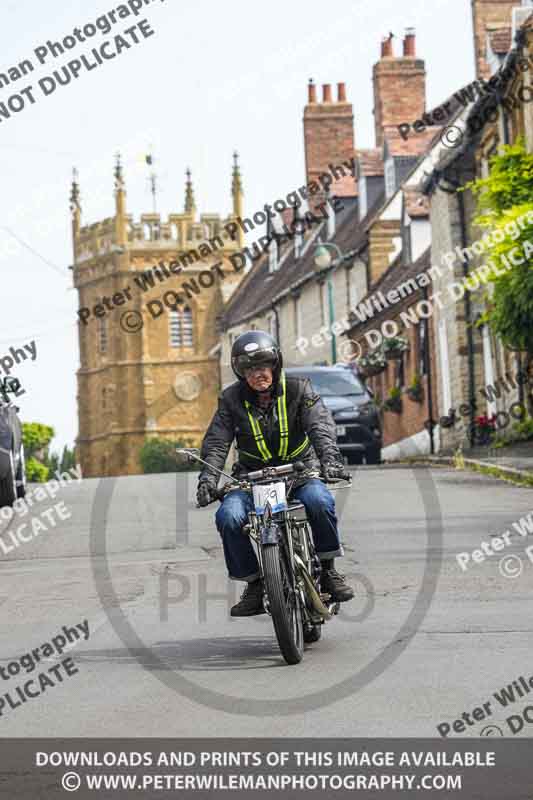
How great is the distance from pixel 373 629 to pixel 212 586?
2899mm

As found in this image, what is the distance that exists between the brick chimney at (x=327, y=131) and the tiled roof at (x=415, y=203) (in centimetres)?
1694

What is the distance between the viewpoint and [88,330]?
410 ft

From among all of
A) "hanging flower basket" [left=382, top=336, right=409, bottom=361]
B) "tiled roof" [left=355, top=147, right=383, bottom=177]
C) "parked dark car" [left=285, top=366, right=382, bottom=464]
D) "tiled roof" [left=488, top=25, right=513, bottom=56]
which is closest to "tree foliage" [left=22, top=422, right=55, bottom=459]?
"tiled roof" [left=355, top=147, right=383, bottom=177]

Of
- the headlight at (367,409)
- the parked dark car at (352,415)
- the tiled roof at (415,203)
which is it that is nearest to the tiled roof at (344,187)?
the tiled roof at (415,203)

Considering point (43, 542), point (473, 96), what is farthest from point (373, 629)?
point (473, 96)

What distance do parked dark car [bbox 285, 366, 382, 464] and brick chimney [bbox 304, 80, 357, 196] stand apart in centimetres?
3326

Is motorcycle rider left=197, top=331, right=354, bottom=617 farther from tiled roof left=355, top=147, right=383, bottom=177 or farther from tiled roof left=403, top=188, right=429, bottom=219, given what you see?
tiled roof left=355, top=147, right=383, bottom=177

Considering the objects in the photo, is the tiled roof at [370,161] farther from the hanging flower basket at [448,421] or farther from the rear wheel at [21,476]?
the rear wheel at [21,476]

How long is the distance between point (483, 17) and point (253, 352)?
33.9 metres

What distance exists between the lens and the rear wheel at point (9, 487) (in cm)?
2167
